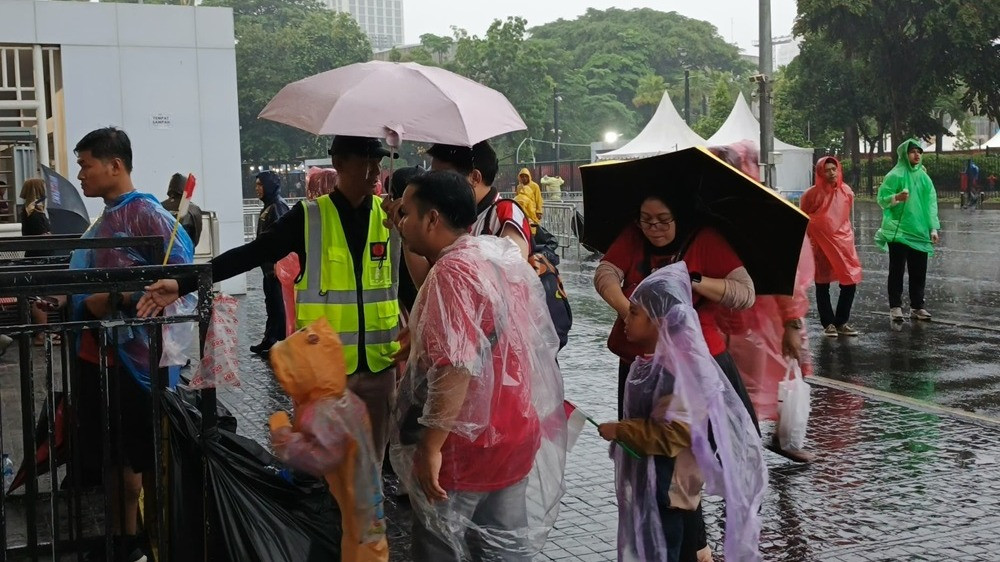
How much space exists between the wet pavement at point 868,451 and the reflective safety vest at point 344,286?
1.13m

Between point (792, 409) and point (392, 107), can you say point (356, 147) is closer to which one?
point (392, 107)

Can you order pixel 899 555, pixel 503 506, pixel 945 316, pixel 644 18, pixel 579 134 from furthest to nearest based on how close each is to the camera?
pixel 644 18, pixel 579 134, pixel 945 316, pixel 899 555, pixel 503 506

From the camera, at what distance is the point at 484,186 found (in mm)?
4984

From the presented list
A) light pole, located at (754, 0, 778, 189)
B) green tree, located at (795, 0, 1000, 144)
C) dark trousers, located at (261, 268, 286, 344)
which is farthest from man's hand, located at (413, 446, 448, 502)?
green tree, located at (795, 0, 1000, 144)

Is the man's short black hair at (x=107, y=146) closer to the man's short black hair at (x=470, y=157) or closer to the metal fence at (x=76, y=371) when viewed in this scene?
the metal fence at (x=76, y=371)

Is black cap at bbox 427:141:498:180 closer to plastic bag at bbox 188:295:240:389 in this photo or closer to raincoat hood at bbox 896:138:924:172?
plastic bag at bbox 188:295:240:389

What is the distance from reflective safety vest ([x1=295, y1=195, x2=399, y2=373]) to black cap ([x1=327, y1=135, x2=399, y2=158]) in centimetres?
22

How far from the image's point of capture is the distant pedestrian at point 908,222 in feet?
35.8

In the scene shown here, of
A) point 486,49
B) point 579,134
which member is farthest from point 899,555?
point 579,134

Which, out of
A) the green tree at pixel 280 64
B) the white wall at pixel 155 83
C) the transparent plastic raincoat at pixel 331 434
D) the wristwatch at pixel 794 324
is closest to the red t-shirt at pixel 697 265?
the wristwatch at pixel 794 324

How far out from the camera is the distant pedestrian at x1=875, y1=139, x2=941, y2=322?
1092 centimetres

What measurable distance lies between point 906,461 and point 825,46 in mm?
42891

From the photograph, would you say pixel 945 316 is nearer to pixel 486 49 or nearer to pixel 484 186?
pixel 484 186

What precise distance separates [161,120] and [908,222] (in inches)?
398
